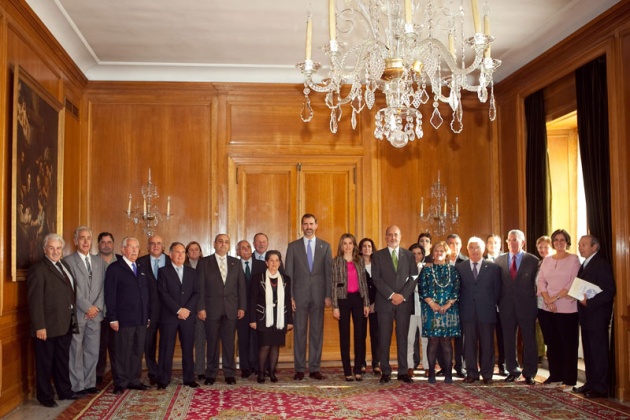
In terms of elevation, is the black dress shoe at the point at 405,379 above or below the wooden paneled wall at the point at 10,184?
below

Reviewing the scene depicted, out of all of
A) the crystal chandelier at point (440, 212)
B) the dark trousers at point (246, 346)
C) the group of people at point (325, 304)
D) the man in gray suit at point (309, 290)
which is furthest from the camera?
the crystal chandelier at point (440, 212)

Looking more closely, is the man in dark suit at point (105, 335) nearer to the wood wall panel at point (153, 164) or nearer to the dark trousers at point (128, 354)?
the dark trousers at point (128, 354)

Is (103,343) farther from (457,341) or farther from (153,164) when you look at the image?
(457,341)

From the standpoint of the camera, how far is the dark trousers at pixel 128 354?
6.95 metres

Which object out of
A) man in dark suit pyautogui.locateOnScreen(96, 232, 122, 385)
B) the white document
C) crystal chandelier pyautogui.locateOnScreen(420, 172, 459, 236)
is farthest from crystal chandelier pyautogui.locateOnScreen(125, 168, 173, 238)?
the white document

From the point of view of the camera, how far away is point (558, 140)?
9336 mm

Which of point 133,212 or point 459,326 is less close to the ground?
point 133,212

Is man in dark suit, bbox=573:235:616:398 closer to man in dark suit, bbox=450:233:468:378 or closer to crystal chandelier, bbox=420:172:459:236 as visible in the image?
man in dark suit, bbox=450:233:468:378

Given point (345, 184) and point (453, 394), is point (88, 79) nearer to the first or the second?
point (345, 184)

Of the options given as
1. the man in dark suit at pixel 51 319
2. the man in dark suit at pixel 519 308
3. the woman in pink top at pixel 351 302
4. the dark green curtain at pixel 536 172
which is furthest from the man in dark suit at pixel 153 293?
the dark green curtain at pixel 536 172

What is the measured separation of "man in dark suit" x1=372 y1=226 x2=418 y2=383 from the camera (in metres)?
7.48

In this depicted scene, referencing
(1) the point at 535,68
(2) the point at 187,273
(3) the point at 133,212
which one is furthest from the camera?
(3) the point at 133,212

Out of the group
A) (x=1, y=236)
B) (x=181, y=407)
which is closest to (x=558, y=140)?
(x=181, y=407)

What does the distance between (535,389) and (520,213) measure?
259cm
